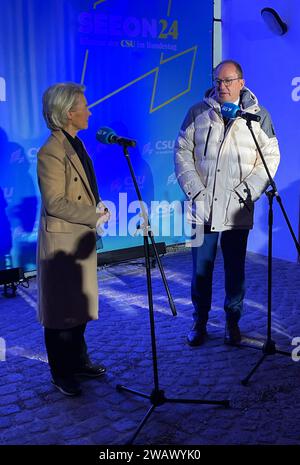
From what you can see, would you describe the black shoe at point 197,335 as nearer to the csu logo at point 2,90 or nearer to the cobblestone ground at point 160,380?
the cobblestone ground at point 160,380

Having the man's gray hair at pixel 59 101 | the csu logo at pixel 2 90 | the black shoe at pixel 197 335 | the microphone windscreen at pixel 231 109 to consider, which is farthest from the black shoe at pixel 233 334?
the csu logo at pixel 2 90

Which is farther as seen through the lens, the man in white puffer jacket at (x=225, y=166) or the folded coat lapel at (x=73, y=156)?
the man in white puffer jacket at (x=225, y=166)

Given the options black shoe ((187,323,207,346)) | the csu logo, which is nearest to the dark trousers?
black shoe ((187,323,207,346))

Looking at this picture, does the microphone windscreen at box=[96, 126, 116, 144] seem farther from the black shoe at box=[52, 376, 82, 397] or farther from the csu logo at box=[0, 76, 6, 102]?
the csu logo at box=[0, 76, 6, 102]

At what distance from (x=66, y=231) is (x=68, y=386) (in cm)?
99

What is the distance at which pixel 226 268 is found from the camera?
374 cm

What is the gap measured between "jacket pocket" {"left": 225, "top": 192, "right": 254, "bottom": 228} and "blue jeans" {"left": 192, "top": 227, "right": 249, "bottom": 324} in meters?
0.07

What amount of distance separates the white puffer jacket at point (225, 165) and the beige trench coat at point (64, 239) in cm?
94

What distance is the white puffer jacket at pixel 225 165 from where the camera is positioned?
3.48 meters

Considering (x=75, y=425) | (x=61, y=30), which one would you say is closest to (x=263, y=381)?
(x=75, y=425)

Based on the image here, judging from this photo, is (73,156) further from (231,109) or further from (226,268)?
(226,268)
